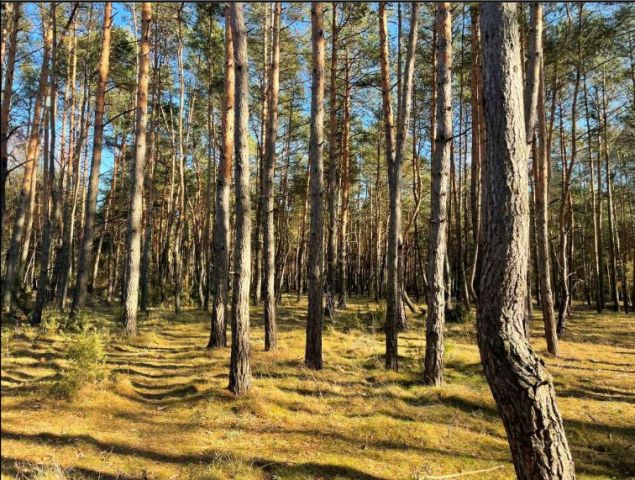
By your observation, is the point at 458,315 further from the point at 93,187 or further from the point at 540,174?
the point at 93,187

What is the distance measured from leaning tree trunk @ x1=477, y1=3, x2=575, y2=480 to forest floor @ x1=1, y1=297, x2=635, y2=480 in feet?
4.91

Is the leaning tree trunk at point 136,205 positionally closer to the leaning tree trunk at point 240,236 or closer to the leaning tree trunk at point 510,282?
the leaning tree trunk at point 240,236

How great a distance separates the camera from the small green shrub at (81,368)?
5.88 metres

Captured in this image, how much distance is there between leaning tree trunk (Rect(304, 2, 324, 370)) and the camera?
25.1 feet

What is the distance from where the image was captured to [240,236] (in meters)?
6.38

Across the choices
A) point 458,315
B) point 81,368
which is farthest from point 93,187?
point 458,315

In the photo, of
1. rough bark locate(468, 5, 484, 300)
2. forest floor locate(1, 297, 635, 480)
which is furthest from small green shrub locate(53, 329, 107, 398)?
rough bark locate(468, 5, 484, 300)

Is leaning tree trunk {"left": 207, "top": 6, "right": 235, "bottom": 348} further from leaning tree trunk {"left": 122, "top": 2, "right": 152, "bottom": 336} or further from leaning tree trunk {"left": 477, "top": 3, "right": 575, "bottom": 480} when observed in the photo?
leaning tree trunk {"left": 477, "top": 3, "right": 575, "bottom": 480}

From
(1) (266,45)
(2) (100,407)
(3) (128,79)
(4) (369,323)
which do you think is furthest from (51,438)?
(3) (128,79)

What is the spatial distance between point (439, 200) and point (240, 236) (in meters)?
3.10

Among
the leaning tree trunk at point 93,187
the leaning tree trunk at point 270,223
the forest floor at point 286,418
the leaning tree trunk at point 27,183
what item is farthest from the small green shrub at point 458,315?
the leaning tree trunk at point 27,183

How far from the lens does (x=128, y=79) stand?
17188 millimetres

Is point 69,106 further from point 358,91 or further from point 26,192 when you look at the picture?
point 358,91

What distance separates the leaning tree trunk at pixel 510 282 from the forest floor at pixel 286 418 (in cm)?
150
